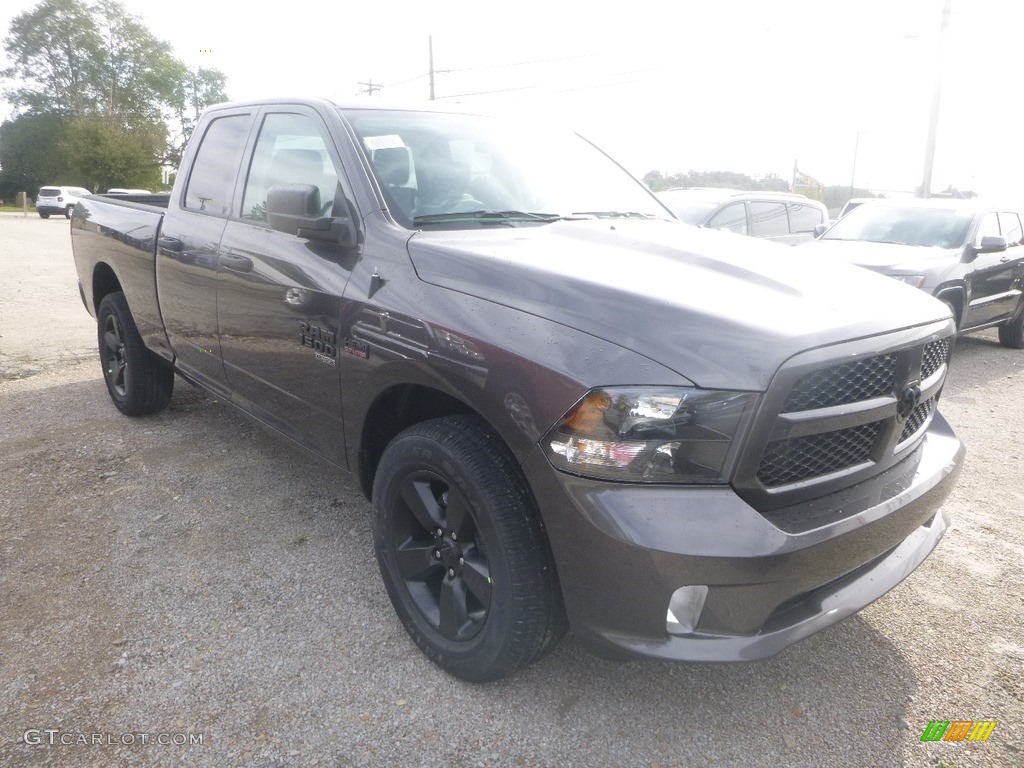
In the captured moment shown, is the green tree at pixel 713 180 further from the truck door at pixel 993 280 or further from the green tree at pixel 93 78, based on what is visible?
the green tree at pixel 93 78

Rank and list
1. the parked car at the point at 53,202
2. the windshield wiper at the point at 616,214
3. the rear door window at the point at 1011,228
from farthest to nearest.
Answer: the parked car at the point at 53,202, the rear door window at the point at 1011,228, the windshield wiper at the point at 616,214

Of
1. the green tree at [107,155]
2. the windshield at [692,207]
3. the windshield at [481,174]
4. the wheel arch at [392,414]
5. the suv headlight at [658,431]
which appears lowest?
the wheel arch at [392,414]

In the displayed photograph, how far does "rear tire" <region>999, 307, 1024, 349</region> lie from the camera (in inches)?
352

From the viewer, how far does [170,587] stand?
3121mm

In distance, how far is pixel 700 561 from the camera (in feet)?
6.41

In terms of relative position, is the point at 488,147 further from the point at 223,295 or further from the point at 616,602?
the point at 616,602

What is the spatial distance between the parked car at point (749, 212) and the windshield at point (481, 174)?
18.5 feet

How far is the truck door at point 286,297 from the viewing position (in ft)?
9.63

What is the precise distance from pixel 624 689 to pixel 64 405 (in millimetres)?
4487

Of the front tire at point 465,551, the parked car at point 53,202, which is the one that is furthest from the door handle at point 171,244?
the parked car at point 53,202

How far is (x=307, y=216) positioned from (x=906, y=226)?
7.47 meters

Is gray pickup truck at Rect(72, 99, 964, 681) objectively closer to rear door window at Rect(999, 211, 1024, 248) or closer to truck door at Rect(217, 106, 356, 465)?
truck door at Rect(217, 106, 356, 465)

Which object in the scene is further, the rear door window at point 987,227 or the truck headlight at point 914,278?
the rear door window at point 987,227

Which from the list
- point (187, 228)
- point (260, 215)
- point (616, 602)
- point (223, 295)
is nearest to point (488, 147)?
point (260, 215)
